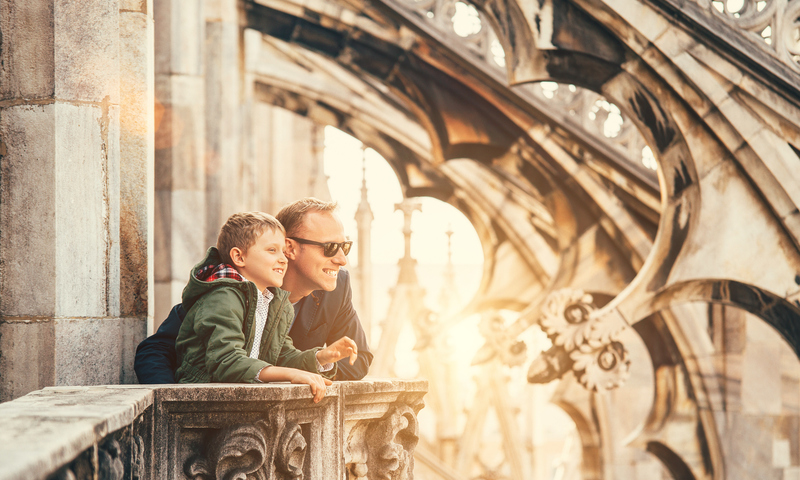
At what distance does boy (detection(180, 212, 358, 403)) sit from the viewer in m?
2.12

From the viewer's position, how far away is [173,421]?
191cm

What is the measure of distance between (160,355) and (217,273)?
1.02 ft

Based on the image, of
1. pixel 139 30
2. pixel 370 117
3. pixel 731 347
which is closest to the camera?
pixel 139 30

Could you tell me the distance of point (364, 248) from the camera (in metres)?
14.2

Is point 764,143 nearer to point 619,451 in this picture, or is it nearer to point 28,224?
point 28,224

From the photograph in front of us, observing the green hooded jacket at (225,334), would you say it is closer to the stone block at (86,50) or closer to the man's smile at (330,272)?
the man's smile at (330,272)

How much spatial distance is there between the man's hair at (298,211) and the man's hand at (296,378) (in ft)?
1.99

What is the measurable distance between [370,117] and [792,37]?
5.33 metres

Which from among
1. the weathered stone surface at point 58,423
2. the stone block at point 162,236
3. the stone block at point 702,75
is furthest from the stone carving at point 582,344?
the weathered stone surface at point 58,423

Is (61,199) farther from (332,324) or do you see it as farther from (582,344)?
(582,344)

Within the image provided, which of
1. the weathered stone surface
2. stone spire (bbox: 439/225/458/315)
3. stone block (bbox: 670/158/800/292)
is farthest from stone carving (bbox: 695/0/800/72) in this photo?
stone spire (bbox: 439/225/458/315)

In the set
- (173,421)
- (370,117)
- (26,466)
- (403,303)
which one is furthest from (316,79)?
(26,466)

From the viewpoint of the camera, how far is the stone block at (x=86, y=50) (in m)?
2.82

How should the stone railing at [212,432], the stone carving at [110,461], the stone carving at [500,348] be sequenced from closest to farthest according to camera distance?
the stone railing at [212,432], the stone carving at [110,461], the stone carving at [500,348]
